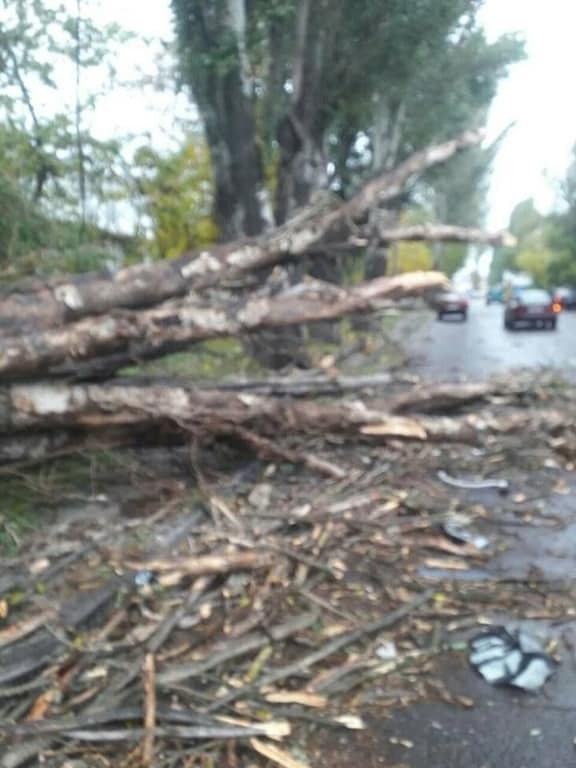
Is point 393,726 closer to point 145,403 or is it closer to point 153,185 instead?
point 145,403

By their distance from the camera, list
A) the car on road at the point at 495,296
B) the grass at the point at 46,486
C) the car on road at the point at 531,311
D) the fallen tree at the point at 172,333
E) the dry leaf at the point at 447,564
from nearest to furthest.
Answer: the dry leaf at the point at 447,564 < the grass at the point at 46,486 < the fallen tree at the point at 172,333 < the car on road at the point at 531,311 < the car on road at the point at 495,296

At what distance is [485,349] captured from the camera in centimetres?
2161

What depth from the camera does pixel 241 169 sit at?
14.0 meters

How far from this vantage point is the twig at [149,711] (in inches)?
134

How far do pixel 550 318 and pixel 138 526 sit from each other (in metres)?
25.9

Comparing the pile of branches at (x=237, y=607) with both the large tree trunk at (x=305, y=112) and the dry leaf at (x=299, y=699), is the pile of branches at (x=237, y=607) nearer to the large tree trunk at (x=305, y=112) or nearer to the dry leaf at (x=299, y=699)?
the dry leaf at (x=299, y=699)

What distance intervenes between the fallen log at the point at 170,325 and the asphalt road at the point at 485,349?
468 centimetres

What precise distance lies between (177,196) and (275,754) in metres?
14.3

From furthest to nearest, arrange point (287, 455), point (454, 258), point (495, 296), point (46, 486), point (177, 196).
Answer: point (454, 258) < point (495, 296) < point (177, 196) < point (287, 455) < point (46, 486)


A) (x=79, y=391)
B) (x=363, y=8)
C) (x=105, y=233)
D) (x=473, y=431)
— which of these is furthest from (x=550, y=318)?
(x=79, y=391)

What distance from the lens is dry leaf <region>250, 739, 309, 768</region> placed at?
341cm

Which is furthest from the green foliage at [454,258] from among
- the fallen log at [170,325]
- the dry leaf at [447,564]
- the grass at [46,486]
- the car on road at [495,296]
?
the dry leaf at [447,564]

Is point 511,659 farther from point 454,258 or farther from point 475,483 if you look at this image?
point 454,258

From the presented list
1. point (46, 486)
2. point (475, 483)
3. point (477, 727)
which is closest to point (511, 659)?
point (477, 727)
